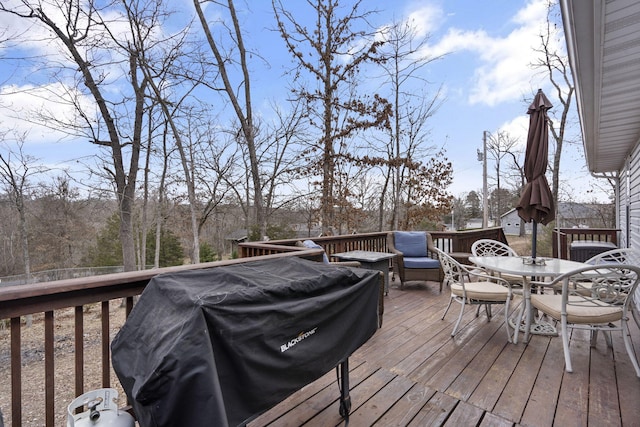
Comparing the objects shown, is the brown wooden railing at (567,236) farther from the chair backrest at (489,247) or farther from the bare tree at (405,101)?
the bare tree at (405,101)

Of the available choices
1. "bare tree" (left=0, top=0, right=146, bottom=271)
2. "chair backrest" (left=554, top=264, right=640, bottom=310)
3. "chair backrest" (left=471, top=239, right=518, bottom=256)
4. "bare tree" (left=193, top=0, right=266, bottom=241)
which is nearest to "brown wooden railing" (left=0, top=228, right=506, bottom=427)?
"chair backrest" (left=554, top=264, right=640, bottom=310)

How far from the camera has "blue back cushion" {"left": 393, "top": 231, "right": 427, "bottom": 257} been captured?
5.50 meters

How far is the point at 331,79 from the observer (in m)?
9.48

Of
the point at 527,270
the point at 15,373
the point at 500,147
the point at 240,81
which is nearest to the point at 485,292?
the point at 527,270

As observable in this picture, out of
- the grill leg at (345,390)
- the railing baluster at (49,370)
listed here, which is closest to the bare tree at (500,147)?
the grill leg at (345,390)

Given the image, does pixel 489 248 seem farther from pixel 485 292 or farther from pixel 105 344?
pixel 105 344

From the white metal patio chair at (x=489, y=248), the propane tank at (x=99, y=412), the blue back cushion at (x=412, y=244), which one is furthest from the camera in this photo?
the blue back cushion at (x=412, y=244)

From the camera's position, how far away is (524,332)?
3.12 m

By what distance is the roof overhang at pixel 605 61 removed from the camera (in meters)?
1.93

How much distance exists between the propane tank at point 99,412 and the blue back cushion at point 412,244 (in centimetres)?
478

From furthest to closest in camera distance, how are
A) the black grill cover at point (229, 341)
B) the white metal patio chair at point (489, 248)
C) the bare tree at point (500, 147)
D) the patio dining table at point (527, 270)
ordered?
the bare tree at point (500, 147) → the white metal patio chair at point (489, 248) → the patio dining table at point (527, 270) → the black grill cover at point (229, 341)

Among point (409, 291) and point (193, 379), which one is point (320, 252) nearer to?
point (193, 379)

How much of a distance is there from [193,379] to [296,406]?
4.39 feet

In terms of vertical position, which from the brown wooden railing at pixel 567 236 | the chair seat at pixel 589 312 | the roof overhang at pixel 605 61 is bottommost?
the chair seat at pixel 589 312
